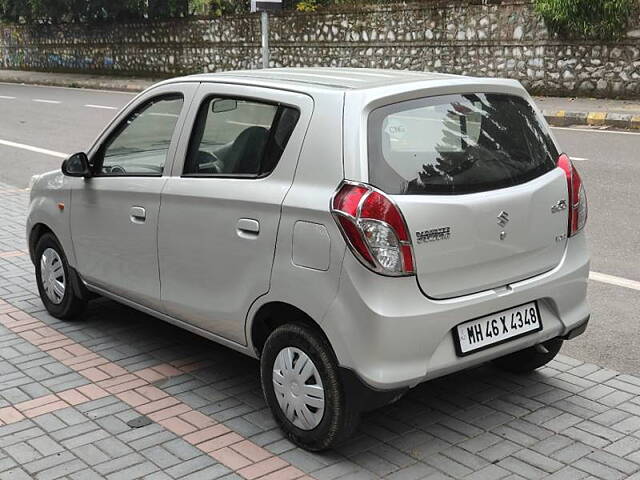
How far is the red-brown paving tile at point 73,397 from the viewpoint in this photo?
14.8 feet

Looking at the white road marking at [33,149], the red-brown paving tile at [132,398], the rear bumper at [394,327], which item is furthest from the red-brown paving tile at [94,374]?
the white road marking at [33,149]

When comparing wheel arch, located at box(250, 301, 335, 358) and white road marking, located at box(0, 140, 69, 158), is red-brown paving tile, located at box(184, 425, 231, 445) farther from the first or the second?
white road marking, located at box(0, 140, 69, 158)

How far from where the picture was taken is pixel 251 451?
3926 millimetres

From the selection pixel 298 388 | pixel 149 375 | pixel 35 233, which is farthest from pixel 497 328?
pixel 35 233

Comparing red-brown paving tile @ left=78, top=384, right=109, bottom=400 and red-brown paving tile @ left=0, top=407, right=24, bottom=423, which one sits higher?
red-brown paving tile @ left=78, top=384, right=109, bottom=400

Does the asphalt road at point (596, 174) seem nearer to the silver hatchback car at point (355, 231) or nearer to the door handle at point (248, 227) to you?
the silver hatchback car at point (355, 231)

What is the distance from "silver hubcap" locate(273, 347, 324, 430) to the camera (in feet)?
12.6

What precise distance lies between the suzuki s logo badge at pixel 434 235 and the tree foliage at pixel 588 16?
15.3 meters

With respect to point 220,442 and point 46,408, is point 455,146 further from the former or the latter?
point 46,408

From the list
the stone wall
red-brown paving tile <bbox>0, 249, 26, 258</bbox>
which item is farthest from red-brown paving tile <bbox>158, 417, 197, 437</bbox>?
the stone wall

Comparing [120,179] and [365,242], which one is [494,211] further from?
[120,179]

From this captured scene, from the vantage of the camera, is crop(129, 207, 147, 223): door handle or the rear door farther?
crop(129, 207, 147, 223): door handle

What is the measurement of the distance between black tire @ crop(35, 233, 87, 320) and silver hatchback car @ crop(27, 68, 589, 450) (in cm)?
99

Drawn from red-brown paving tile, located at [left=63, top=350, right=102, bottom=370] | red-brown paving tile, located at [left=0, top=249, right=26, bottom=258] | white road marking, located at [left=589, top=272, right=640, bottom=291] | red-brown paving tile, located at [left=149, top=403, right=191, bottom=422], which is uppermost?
red-brown paving tile, located at [left=0, top=249, right=26, bottom=258]
